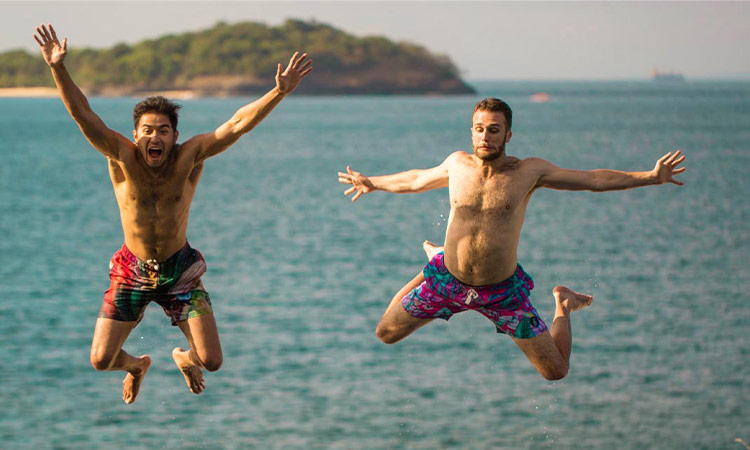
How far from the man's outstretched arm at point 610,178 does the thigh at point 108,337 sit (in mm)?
4801

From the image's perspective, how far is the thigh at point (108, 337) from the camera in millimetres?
11984

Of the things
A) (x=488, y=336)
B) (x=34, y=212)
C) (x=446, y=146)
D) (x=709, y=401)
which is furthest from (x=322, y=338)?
(x=446, y=146)

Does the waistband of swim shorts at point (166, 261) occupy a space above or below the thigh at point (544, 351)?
above

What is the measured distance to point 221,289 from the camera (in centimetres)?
5972

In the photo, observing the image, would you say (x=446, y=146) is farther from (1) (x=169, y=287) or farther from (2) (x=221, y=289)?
(1) (x=169, y=287)

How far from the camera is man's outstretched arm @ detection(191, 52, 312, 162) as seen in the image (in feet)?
37.3

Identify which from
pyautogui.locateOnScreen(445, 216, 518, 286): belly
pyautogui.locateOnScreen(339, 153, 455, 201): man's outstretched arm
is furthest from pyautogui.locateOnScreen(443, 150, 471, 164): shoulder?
pyautogui.locateOnScreen(445, 216, 518, 286): belly

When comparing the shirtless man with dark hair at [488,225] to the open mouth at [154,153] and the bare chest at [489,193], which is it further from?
the open mouth at [154,153]

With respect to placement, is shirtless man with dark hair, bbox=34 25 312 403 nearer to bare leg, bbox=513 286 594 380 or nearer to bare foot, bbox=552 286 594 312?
bare leg, bbox=513 286 594 380

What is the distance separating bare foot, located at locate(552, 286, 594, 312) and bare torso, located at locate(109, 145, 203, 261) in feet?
14.7

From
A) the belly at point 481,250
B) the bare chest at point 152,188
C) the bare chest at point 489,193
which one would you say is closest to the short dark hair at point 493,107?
the bare chest at point 489,193

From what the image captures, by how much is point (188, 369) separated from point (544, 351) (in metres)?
4.12

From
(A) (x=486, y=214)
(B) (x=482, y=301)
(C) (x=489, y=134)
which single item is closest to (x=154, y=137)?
(C) (x=489, y=134)

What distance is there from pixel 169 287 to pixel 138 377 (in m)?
1.60
